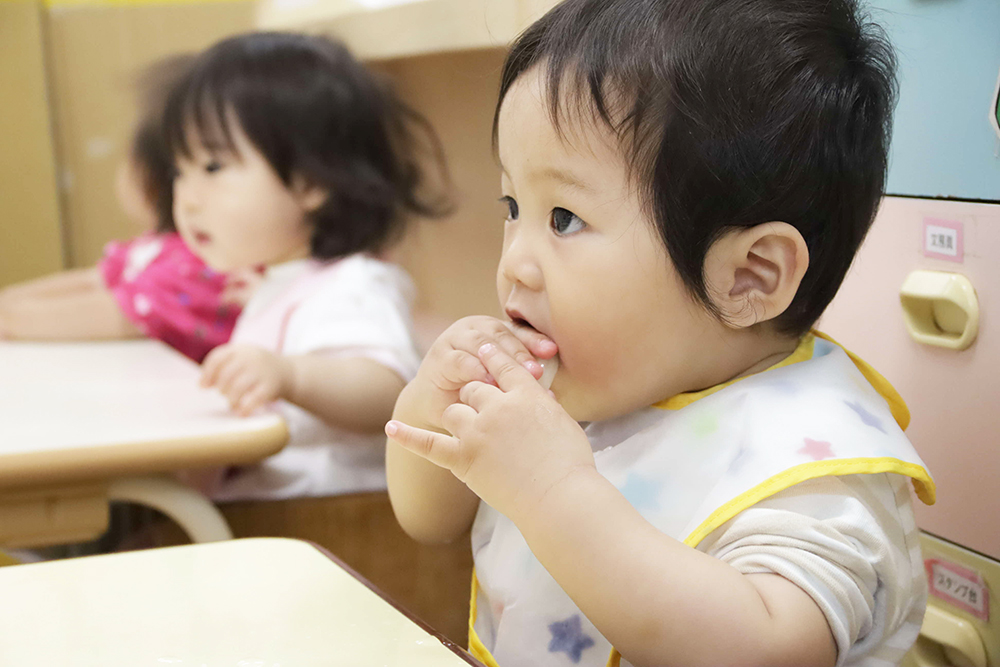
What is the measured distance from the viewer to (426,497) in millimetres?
685

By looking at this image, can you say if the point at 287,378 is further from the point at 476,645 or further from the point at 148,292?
the point at 148,292

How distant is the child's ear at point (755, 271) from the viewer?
56 centimetres

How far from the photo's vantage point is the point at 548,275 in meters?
0.58

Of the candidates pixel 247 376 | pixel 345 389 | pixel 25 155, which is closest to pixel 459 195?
pixel 345 389

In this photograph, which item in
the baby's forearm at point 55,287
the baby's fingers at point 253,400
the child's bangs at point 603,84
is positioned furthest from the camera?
the baby's forearm at point 55,287

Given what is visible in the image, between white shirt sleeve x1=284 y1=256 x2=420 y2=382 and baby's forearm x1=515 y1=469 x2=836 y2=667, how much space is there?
666 millimetres

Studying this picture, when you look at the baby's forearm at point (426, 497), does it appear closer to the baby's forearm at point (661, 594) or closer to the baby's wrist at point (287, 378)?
the baby's forearm at point (661, 594)

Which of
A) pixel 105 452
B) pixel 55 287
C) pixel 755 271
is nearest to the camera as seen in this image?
pixel 755 271

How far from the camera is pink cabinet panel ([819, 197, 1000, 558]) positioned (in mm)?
678

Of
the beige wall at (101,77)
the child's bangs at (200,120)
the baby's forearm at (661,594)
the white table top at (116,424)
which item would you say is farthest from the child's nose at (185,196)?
the baby's forearm at (661,594)

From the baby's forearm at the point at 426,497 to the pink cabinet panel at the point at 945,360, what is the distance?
1.18 ft

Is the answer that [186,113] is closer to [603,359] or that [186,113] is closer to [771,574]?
[603,359]

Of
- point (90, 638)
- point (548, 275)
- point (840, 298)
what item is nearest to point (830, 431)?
point (548, 275)

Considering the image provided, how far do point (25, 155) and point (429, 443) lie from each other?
1684 millimetres
